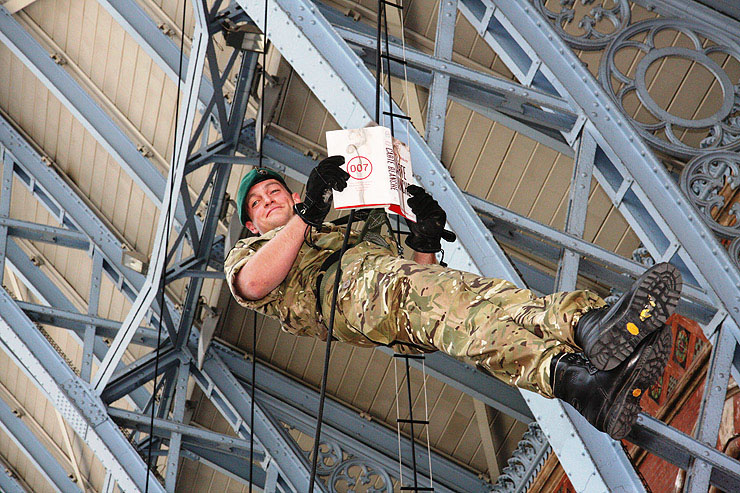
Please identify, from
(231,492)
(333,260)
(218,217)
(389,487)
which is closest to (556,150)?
(218,217)

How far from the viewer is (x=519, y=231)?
4.61m

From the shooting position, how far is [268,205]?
13.0ft

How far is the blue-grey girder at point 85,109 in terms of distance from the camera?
8.82 metres

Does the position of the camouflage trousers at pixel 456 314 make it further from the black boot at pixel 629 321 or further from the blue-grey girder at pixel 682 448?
the blue-grey girder at pixel 682 448

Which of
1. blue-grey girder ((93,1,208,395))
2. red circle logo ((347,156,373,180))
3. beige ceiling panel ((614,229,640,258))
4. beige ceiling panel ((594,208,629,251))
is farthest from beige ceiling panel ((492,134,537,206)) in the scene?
red circle logo ((347,156,373,180))

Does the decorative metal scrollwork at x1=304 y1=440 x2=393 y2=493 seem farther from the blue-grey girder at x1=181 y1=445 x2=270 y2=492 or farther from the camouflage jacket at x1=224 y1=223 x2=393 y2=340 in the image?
the camouflage jacket at x1=224 y1=223 x2=393 y2=340

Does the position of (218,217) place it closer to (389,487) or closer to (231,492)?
(389,487)

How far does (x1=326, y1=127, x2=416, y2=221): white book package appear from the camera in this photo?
3275 millimetres

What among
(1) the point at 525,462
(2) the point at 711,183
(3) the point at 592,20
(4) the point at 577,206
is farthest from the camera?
(1) the point at 525,462

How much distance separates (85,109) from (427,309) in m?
6.65

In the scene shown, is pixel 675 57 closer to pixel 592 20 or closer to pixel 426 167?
pixel 592 20

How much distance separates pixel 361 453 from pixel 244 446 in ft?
4.26

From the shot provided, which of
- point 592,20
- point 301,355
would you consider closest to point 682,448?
point 592,20

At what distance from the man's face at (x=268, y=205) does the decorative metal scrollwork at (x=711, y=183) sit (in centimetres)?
204
